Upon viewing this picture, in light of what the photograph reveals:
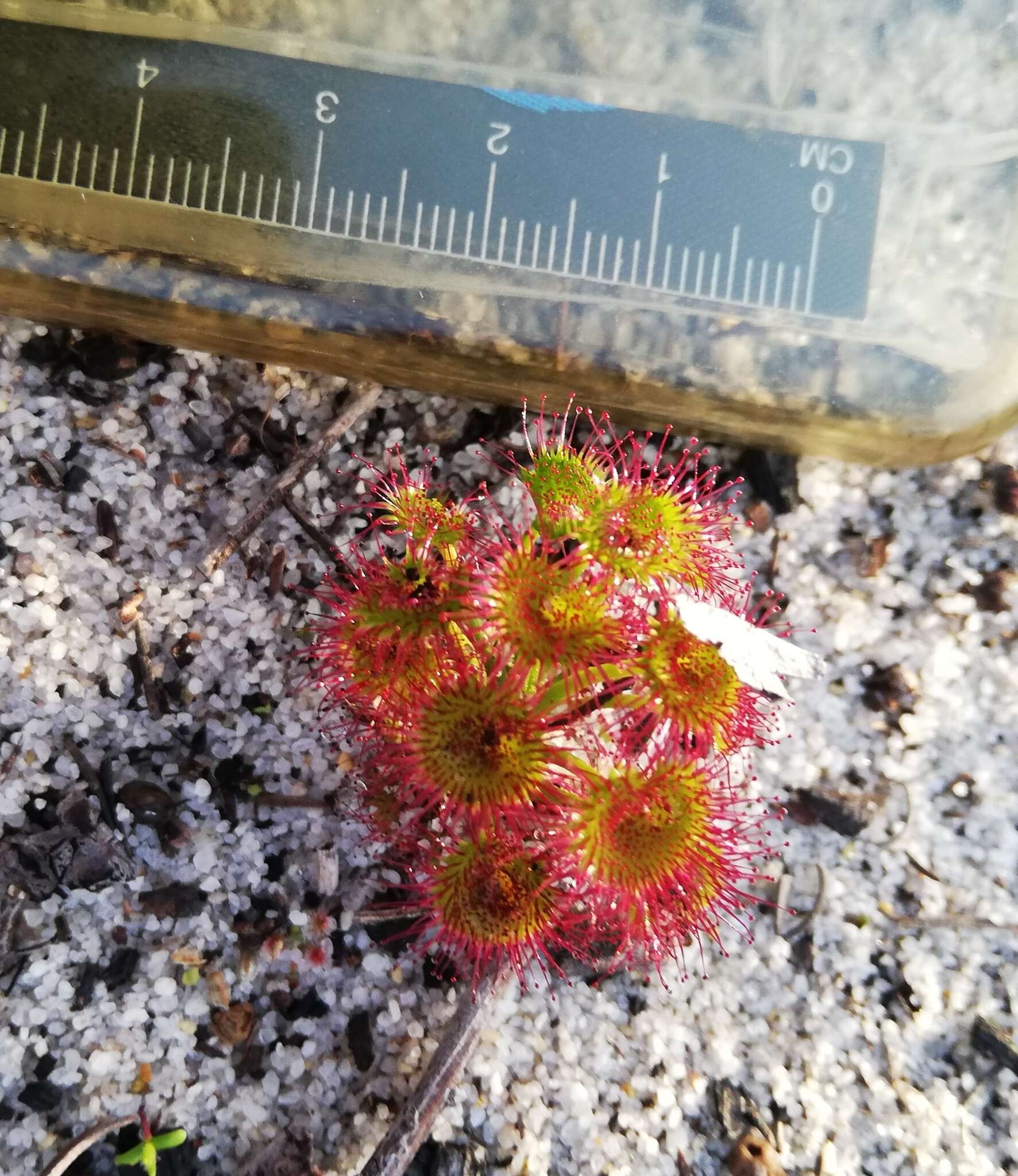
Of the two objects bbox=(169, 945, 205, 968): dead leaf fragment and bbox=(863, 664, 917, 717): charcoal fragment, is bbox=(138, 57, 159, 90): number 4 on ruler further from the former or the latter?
bbox=(863, 664, 917, 717): charcoal fragment

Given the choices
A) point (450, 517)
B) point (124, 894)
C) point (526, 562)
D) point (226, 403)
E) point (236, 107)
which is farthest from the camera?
point (226, 403)

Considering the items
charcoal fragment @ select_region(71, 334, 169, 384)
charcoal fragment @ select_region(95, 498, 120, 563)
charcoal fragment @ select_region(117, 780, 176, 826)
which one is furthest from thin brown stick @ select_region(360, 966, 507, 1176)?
charcoal fragment @ select_region(71, 334, 169, 384)

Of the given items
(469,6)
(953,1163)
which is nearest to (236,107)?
(469,6)

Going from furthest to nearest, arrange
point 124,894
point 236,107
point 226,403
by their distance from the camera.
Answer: point 226,403, point 124,894, point 236,107

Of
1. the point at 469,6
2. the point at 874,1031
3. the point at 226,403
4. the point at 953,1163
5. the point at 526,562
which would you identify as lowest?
the point at 953,1163

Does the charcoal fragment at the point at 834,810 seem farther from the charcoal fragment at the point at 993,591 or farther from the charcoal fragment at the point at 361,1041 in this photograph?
the charcoal fragment at the point at 361,1041

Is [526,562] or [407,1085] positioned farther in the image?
[407,1085]

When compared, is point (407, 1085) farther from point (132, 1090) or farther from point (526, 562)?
point (526, 562)
